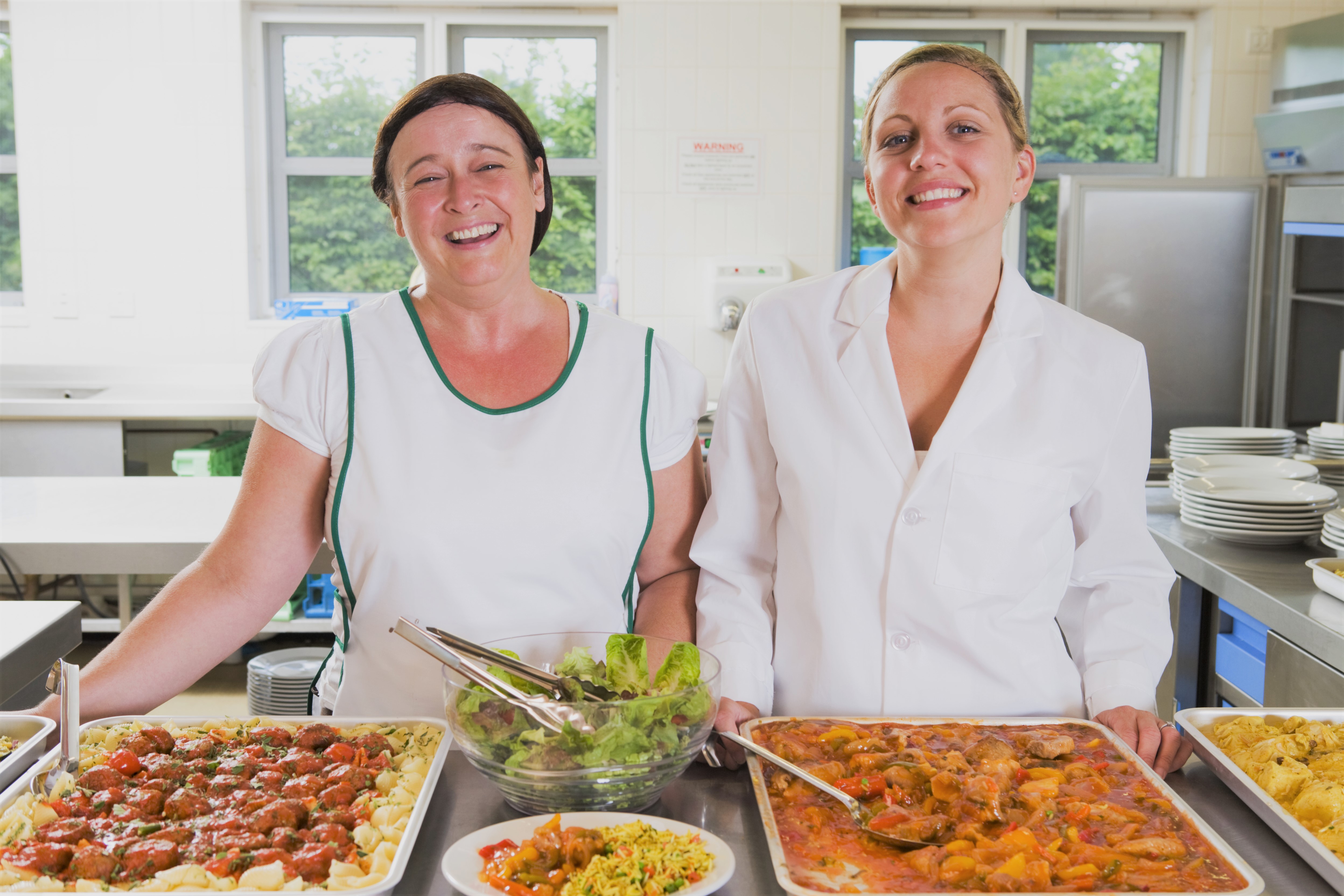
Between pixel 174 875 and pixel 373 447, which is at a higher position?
pixel 373 447

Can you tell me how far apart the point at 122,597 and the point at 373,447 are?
5.68 ft

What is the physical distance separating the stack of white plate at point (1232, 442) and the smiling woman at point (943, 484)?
1647mm

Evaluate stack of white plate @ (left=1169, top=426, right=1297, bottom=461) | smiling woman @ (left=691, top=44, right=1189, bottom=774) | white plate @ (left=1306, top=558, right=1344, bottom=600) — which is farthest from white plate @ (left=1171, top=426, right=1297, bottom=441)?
smiling woman @ (left=691, top=44, right=1189, bottom=774)

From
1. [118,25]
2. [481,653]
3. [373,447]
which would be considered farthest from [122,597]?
[118,25]

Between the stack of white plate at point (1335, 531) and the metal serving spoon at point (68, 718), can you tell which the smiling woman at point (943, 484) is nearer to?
the metal serving spoon at point (68, 718)

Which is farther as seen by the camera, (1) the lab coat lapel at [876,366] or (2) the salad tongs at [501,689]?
(1) the lab coat lapel at [876,366]

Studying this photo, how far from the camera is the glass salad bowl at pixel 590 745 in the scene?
1.02 m

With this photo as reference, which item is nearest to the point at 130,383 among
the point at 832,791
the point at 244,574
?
the point at 244,574

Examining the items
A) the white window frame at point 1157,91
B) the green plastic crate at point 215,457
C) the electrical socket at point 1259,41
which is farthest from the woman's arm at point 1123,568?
the electrical socket at point 1259,41

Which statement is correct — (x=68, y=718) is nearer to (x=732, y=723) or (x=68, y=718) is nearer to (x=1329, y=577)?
(x=732, y=723)

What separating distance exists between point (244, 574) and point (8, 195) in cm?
415

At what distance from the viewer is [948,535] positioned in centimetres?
140

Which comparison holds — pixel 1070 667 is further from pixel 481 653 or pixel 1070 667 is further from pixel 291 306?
pixel 291 306

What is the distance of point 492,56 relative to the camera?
473 cm
